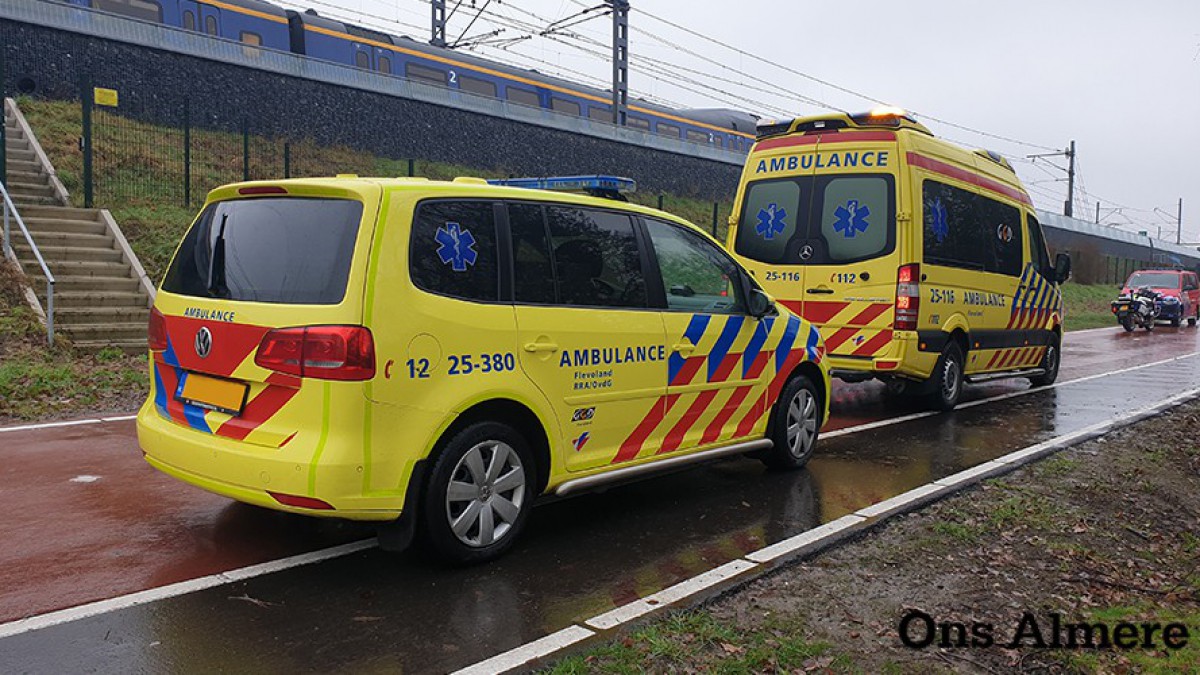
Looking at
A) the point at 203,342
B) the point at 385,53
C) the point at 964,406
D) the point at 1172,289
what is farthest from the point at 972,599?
the point at 1172,289

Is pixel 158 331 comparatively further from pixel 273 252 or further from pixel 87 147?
pixel 87 147

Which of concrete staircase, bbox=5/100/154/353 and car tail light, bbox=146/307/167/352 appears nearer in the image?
car tail light, bbox=146/307/167/352

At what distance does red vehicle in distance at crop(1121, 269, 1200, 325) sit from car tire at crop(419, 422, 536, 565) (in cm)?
2589

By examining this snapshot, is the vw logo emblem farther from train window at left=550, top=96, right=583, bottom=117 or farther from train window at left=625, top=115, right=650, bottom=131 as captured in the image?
train window at left=625, top=115, right=650, bottom=131

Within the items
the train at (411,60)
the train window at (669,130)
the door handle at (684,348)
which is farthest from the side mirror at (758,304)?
the train window at (669,130)

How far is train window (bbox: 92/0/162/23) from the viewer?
20.0 meters

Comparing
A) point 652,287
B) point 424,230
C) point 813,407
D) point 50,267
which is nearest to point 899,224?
point 813,407

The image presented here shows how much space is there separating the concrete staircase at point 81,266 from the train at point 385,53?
328 inches

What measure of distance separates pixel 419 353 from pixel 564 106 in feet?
87.8

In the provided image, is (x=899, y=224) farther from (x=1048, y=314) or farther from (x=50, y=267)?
(x=50, y=267)

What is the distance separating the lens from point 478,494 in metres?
4.25

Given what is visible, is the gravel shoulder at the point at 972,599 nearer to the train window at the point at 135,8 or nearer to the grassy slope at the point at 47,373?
the grassy slope at the point at 47,373

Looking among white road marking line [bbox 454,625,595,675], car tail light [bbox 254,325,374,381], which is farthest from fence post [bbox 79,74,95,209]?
white road marking line [bbox 454,625,595,675]

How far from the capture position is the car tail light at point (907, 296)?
837 centimetres
